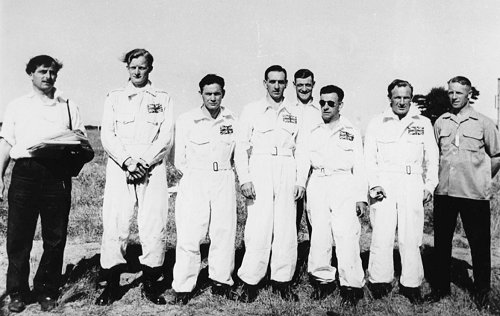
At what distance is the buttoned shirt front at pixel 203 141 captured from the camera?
14.8 ft

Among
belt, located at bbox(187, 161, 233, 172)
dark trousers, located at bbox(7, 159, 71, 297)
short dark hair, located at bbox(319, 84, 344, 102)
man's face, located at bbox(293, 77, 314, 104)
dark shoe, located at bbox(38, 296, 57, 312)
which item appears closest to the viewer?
dark trousers, located at bbox(7, 159, 71, 297)

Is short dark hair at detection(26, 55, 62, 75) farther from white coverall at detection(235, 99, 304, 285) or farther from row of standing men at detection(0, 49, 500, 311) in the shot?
white coverall at detection(235, 99, 304, 285)

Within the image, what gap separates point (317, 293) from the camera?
15.5 feet

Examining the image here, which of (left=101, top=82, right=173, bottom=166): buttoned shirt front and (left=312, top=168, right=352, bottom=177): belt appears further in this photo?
(left=312, top=168, right=352, bottom=177): belt

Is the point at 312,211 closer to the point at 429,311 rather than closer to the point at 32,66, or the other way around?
the point at 429,311

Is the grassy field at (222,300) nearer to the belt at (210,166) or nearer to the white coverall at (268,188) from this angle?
the white coverall at (268,188)

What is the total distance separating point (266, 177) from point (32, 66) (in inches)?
99.3

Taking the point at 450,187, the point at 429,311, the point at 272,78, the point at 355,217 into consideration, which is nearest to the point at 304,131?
the point at 272,78

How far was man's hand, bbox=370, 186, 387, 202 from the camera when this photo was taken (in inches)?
177

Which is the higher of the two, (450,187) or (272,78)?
(272,78)

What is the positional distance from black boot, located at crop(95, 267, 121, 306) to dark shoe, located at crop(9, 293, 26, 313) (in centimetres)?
69

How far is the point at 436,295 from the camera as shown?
473cm

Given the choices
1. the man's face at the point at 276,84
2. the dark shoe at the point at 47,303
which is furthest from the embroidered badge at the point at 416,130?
the dark shoe at the point at 47,303

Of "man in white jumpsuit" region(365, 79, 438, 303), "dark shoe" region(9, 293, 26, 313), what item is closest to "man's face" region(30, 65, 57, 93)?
"dark shoe" region(9, 293, 26, 313)
